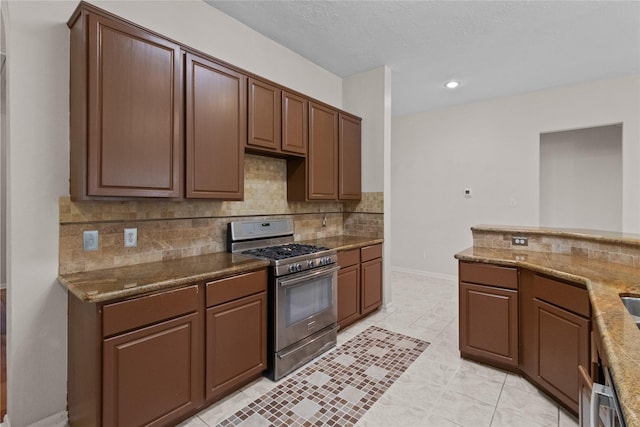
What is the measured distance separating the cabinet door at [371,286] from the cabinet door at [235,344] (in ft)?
4.64

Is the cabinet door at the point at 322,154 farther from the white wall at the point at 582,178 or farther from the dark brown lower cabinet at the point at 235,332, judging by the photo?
the white wall at the point at 582,178

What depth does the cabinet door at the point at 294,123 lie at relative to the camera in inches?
113

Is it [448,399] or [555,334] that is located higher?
[555,334]

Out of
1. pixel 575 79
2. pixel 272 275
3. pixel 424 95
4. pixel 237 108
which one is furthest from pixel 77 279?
pixel 575 79

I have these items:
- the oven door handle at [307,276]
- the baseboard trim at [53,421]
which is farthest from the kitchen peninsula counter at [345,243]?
the baseboard trim at [53,421]

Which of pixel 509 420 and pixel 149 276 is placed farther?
pixel 509 420

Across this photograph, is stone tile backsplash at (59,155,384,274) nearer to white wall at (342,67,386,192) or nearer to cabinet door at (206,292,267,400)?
white wall at (342,67,386,192)

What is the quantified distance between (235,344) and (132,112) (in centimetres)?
158

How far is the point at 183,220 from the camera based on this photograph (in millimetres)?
2438

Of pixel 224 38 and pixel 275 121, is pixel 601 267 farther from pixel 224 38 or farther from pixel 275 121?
pixel 224 38

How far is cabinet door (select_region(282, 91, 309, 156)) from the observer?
9.45 ft

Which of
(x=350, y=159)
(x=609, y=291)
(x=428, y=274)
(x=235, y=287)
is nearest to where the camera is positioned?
(x=609, y=291)

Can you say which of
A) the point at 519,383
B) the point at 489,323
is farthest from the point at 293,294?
the point at 519,383

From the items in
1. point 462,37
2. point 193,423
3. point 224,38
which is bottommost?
point 193,423
